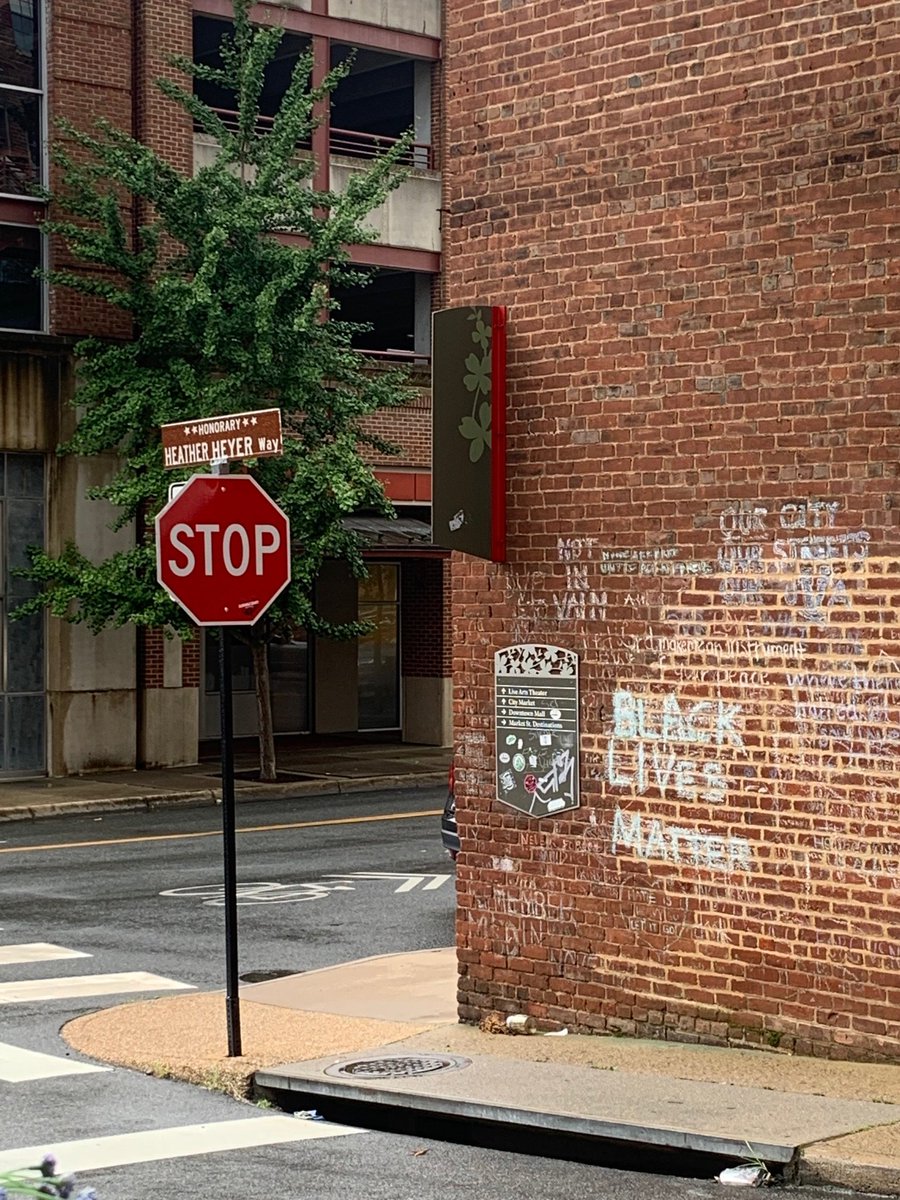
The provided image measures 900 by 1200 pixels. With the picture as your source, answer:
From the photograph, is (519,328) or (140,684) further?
(140,684)

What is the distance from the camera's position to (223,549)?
9.83 meters

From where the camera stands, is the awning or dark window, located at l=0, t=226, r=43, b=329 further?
the awning

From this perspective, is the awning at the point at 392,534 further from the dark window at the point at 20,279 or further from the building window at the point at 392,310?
the dark window at the point at 20,279

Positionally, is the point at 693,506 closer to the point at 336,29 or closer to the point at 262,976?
the point at 262,976

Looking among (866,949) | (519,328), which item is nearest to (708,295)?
(519,328)

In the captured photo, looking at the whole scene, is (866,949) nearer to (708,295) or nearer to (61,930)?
(708,295)

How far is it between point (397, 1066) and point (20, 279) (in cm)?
1836

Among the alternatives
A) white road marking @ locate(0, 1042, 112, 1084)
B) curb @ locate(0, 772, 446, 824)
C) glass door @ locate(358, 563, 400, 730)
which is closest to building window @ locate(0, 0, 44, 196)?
curb @ locate(0, 772, 446, 824)

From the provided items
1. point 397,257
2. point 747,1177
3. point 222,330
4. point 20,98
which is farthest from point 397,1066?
point 397,257

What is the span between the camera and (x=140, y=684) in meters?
26.4

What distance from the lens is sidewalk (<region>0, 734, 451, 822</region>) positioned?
2283cm

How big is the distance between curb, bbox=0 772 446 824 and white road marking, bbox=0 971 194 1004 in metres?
10.1

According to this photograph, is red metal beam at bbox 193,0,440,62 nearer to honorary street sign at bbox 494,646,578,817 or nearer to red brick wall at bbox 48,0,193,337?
red brick wall at bbox 48,0,193,337

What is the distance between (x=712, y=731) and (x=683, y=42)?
3409 millimetres
